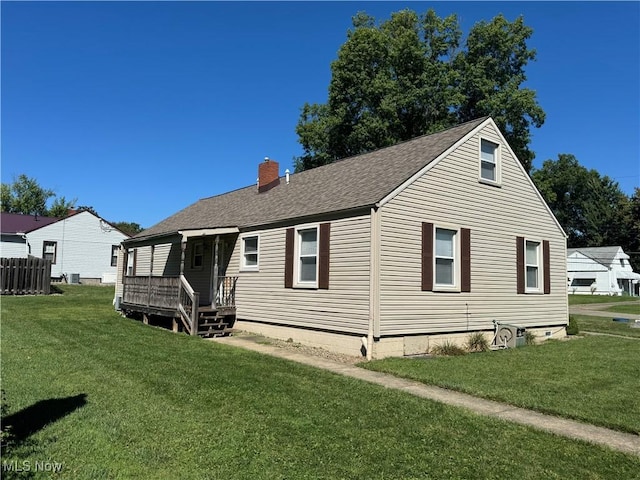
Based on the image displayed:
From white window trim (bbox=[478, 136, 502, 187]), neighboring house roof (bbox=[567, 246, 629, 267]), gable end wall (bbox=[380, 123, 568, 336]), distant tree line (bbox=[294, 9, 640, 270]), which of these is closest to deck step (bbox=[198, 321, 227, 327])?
gable end wall (bbox=[380, 123, 568, 336])

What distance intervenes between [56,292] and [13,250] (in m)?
9.95

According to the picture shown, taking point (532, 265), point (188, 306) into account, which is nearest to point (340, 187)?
point (188, 306)

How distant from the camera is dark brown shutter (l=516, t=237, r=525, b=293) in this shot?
13.8m

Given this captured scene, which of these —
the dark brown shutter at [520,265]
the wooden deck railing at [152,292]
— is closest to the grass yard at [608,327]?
the dark brown shutter at [520,265]

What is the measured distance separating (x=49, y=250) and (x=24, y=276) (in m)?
9.70

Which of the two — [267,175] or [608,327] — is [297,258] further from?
[608,327]

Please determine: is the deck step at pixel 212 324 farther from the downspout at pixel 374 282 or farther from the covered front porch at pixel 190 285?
the downspout at pixel 374 282

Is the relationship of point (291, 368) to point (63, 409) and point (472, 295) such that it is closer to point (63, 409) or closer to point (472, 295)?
point (63, 409)

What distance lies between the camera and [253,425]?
5215mm

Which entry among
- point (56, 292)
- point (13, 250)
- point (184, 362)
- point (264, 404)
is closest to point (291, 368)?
point (184, 362)

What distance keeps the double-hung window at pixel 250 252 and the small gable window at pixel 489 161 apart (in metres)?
6.76

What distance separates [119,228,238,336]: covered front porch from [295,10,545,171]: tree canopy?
15.5m

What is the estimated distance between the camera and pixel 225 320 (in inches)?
571

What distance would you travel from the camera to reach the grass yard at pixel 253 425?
13.6ft
